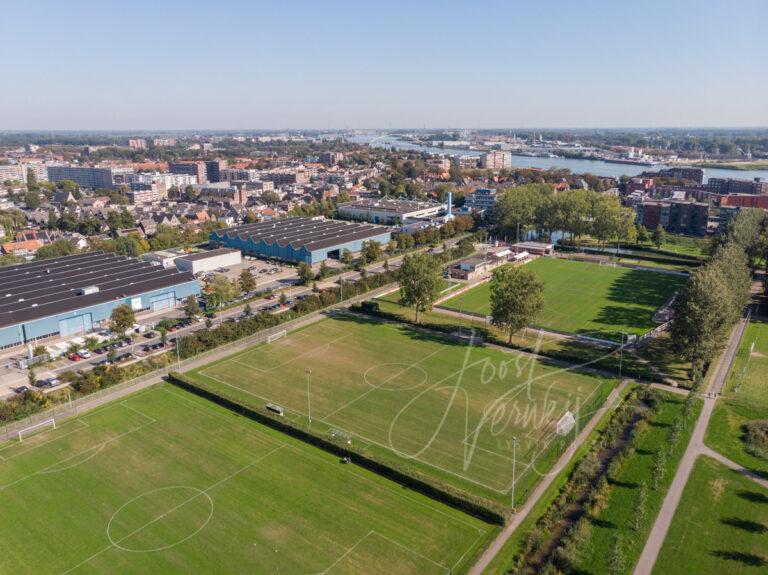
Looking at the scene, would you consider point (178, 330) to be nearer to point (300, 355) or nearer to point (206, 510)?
point (300, 355)

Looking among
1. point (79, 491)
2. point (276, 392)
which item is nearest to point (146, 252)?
point (276, 392)

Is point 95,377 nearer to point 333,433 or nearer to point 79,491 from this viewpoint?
point 79,491

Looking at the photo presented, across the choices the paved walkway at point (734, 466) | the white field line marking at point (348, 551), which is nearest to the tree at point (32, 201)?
the white field line marking at point (348, 551)

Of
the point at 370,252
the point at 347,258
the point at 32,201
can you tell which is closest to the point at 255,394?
the point at 347,258

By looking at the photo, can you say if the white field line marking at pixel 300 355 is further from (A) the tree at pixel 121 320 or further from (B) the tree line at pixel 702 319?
(B) the tree line at pixel 702 319

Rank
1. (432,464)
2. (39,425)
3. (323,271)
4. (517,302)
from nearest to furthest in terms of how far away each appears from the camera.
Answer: (432,464) < (39,425) < (517,302) < (323,271)

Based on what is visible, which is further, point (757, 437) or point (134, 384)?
point (134, 384)
